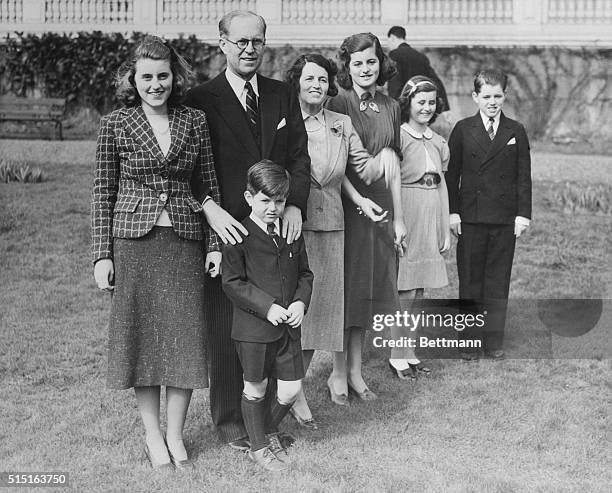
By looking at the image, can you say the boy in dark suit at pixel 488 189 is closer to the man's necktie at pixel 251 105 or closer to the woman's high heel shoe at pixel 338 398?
the woman's high heel shoe at pixel 338 398

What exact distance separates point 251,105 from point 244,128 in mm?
88

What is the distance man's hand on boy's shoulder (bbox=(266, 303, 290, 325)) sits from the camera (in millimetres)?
2959

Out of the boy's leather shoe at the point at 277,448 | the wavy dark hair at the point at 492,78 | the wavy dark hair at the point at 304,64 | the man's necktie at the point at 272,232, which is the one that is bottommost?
the boy's leather shoe at the point at 277,448

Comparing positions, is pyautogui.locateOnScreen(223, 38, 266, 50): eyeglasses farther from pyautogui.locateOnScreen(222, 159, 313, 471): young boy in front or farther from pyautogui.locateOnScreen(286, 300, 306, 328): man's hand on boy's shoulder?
pyautogui.locateOnScreen(286, 300, 306, 328): man's hand on boy's shoulder

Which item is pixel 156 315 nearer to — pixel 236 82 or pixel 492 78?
pixel 236 82

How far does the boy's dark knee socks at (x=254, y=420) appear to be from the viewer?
3096 millimetres

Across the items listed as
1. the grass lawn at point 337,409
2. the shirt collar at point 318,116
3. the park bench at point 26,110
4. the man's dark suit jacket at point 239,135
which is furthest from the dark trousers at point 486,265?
the park bench at point 26,110

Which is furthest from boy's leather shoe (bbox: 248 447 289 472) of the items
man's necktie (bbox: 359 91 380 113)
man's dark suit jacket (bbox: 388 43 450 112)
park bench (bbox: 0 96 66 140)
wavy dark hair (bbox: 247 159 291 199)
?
man's dark suit jacket (bbox: 388 43 450 112)

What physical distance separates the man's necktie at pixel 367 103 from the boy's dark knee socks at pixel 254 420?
133cm

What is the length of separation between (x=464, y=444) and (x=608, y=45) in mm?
3312

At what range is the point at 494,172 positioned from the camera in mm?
4336

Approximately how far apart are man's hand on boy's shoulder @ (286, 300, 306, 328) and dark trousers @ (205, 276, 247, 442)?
334 millimetres

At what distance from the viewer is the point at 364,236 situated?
3828 millimetres

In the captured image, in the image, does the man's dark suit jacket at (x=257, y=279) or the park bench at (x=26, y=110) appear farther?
the park bench at (x=26, y=110)
